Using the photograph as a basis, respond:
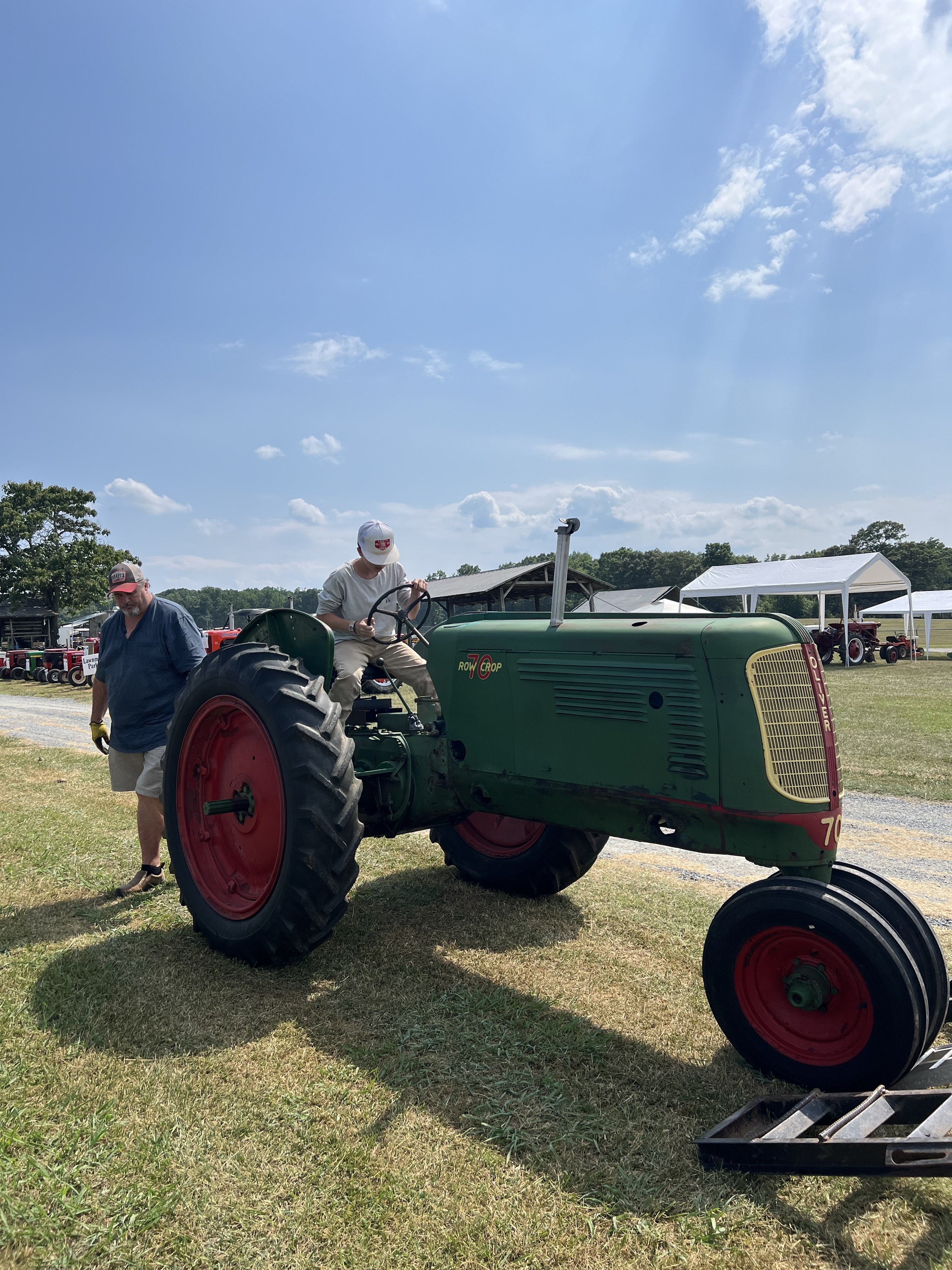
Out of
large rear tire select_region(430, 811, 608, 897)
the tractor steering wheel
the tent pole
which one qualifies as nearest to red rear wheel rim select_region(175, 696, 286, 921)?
the tractor steering wheel

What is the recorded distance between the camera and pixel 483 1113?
8.44 feet

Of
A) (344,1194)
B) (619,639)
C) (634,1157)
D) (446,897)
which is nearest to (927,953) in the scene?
(634,1157)

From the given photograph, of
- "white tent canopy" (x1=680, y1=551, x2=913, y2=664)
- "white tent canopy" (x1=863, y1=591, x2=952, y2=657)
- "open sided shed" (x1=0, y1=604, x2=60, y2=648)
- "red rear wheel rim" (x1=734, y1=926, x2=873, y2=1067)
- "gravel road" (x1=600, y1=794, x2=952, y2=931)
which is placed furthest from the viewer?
"open sided shed" (x1=0, y1=604, x2=60, y2=648)

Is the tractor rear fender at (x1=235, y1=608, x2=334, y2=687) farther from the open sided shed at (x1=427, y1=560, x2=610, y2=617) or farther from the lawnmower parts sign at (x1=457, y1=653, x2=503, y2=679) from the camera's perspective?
the open sided shed at (x1=427, y1=560, x2=610, y2=617)

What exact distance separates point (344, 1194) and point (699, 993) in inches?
67.5

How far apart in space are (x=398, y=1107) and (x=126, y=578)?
126 inches

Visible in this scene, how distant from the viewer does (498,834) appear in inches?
181

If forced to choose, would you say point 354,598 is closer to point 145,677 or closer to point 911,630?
point 145,677

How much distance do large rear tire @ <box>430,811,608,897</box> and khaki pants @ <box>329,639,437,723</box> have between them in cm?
80

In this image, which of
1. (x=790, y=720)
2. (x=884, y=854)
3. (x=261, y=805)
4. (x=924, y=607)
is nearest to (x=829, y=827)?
(x=790, y=720)

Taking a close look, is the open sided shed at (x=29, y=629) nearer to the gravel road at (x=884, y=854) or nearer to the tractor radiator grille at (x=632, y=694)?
the gravel road at (x=884, y=854)

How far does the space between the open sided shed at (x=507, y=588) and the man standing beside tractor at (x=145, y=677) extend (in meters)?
20.4

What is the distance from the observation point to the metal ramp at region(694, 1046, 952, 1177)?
2.06 metres

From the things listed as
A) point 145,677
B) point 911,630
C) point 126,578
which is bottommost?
point 911,630
